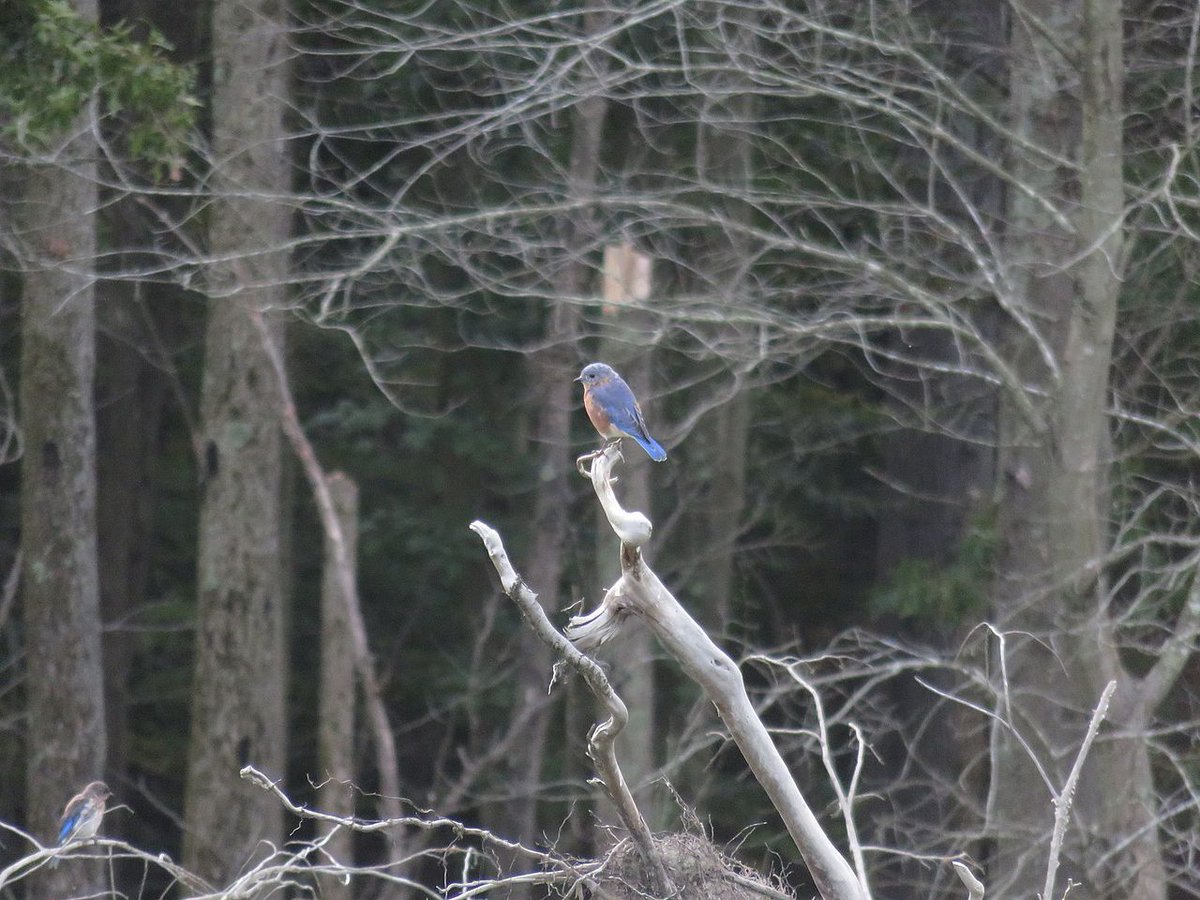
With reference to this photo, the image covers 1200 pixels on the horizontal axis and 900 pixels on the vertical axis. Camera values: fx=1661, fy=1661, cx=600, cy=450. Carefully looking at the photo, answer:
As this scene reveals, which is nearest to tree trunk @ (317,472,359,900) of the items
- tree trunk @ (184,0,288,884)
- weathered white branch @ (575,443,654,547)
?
tree trunk @ (184,0,288,884)

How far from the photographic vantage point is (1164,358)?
10141 millimetres

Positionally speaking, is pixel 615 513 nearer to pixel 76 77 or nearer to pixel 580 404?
pixel 76 77

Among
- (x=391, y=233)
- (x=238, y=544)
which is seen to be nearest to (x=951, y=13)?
(x=391, y=233)

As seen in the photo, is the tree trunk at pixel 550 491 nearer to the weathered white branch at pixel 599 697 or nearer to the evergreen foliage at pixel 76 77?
the evergreen foliage at pixel 76 77

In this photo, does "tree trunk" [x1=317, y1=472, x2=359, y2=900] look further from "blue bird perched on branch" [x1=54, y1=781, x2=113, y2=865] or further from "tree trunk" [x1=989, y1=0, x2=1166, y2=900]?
"tree trunk" [x1=989, y1=0, x2=1166, y2=900]

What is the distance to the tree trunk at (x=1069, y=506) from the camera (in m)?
8.34

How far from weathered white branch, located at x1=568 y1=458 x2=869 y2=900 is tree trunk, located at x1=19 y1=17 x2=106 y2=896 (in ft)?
22.2

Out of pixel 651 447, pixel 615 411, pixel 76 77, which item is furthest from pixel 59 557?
pixel 651 447

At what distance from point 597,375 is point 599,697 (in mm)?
3978

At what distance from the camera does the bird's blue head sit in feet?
26.1

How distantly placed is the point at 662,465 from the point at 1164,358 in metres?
5.74

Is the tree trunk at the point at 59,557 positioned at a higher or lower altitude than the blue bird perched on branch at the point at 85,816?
higher

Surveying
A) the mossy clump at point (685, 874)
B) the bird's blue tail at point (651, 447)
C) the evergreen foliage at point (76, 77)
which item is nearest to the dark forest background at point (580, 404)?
the evergreen foliage at point (76, 77)

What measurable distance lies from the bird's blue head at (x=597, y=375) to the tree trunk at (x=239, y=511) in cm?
330
